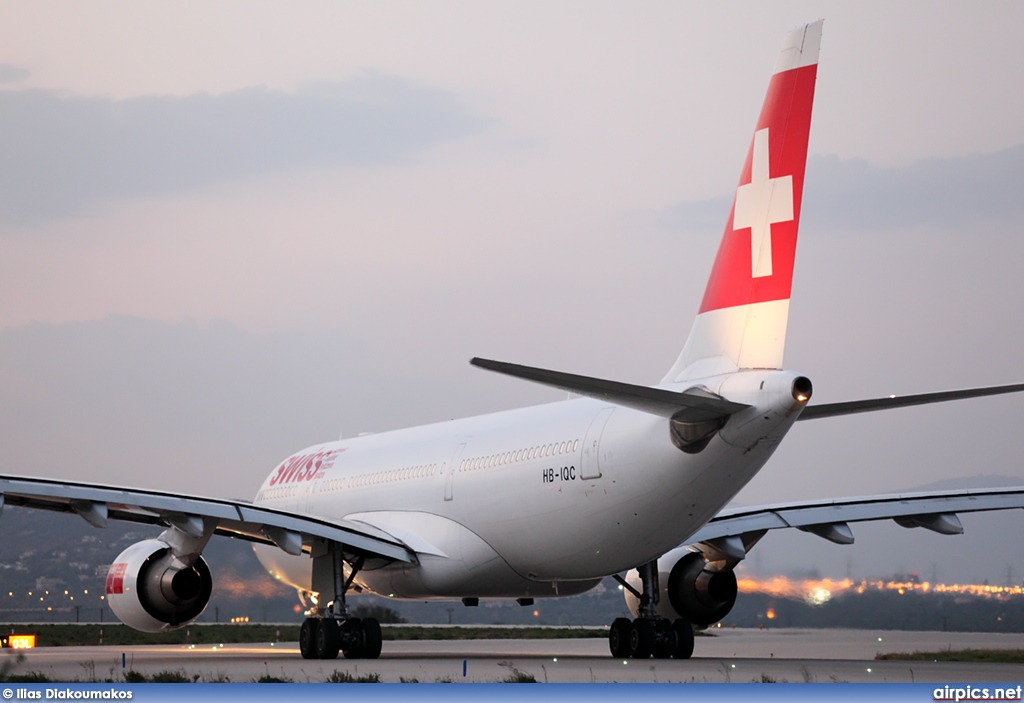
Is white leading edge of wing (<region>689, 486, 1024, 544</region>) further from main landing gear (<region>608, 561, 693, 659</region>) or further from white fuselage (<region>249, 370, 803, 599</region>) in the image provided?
white fuselage (<region>249, 370, 803, 599</region>)

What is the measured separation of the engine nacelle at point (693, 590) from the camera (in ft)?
70.2

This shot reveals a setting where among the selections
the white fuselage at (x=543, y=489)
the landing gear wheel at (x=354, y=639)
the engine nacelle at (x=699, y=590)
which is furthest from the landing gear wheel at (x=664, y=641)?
the landing gear wheel at (x=354, y=639)

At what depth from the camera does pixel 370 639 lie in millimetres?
19875

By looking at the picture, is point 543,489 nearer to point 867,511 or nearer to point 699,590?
point 699,590

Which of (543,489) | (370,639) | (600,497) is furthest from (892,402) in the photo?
(370,639)

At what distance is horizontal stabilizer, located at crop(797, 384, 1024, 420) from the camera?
1316 centimetres

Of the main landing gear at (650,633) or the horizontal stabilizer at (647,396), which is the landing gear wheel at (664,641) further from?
the horizontal stabilizer at (647,396)

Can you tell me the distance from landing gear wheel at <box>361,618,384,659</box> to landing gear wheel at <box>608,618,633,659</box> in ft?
10.9

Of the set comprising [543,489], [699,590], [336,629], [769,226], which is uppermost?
[769,226]

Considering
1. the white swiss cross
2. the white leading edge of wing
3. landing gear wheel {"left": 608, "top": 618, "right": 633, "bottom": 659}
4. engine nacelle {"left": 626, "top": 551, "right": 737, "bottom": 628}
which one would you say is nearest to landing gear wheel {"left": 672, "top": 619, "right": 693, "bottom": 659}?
landing gear wheel {"left": 608, "top": 618, "right": 633, "bottom": 659}

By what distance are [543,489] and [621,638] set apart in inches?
115

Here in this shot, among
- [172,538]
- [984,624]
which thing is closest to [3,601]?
[172,538]

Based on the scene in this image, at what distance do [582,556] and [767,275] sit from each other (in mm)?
4637

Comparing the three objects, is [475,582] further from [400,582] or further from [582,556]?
[582,556]
